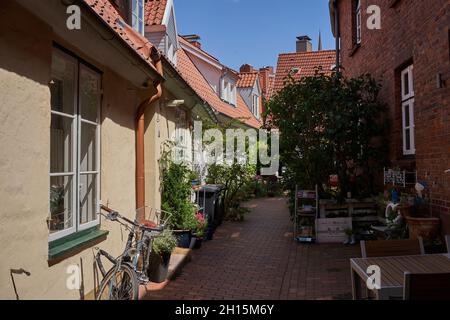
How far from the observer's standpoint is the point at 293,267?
22.9ft

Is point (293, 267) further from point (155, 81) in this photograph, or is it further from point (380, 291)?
point (380, 291)

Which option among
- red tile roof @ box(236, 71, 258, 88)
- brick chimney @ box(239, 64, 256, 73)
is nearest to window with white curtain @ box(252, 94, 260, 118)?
red tile roof @ box(236, 71, 258, 88)

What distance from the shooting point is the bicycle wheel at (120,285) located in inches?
162

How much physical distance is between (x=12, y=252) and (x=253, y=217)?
1030 cm

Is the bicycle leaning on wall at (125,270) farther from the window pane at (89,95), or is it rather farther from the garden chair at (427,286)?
the garden chair at (427,286)

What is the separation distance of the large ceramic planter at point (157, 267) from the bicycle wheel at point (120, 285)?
1347 mm

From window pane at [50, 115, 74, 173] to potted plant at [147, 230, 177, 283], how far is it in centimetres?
197

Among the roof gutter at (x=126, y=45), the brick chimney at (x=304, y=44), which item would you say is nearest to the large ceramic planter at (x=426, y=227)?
the roof gutter at (x=126, y=45)

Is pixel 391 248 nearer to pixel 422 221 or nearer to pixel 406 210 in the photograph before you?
pixel 422 221

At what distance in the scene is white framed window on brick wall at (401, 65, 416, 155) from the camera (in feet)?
23.7

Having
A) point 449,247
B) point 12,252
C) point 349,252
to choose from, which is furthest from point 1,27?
point 349,252

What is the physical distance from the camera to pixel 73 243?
397 centimetres

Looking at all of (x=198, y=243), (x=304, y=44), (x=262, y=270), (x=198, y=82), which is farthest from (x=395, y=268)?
(x=304, y=44)
